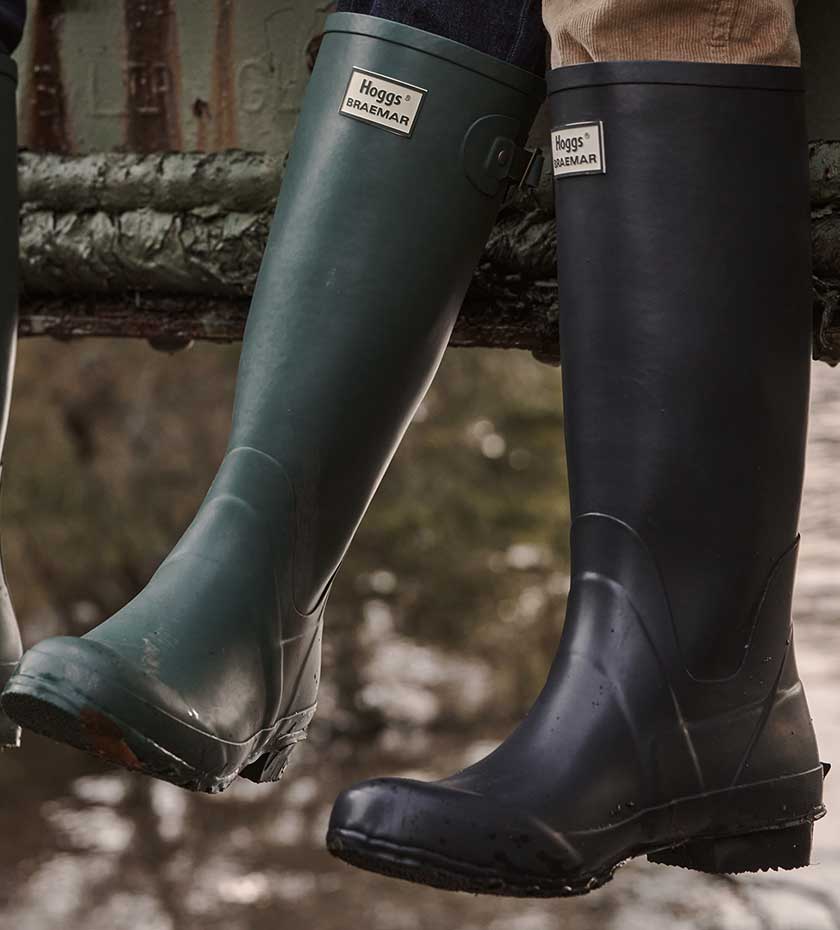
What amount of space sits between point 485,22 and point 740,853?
489 mm

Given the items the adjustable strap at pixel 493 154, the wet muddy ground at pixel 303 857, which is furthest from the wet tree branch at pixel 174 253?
the wet muddy ground at pixel 303 857

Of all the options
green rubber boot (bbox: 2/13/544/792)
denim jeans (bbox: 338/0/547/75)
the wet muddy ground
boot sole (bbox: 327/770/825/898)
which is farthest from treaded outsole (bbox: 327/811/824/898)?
the wet muddy ground

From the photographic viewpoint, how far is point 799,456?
773 millimetres

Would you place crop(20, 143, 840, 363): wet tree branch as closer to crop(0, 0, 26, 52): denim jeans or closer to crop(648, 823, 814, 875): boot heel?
crop(0, 0, 26, 52): denim jeans

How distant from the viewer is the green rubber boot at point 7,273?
102 centimetres

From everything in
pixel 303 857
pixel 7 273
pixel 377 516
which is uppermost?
pixel 7 273

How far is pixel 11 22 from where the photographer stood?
1.03 metres

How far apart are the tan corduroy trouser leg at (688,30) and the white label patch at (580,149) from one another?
0.12ft

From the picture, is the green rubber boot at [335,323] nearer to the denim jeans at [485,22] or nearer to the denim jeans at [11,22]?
the denim jeans at [485,22]

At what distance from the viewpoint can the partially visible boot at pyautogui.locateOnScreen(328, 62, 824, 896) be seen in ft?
2.39

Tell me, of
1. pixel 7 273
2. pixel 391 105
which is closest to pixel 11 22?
pixel 7 273

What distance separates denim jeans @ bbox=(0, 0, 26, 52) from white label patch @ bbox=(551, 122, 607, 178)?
0.45m

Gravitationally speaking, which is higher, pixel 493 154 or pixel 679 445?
pixel 493 154

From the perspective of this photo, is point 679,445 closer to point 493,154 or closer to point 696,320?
point 696,320
